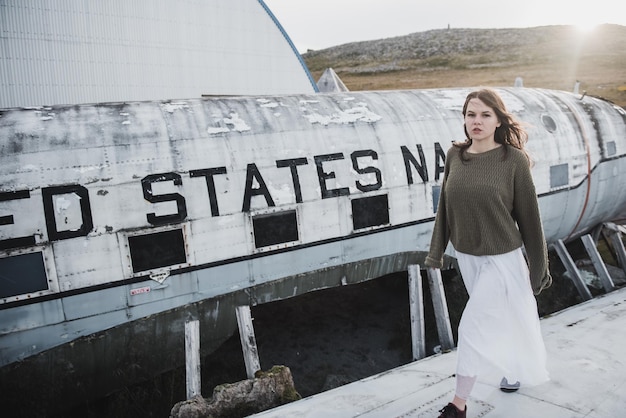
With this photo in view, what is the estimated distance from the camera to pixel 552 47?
84250 millimetres

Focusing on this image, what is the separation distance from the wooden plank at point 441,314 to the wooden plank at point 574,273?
14.6ft

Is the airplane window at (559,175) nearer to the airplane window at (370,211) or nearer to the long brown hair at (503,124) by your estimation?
the airplane window at (370,211)

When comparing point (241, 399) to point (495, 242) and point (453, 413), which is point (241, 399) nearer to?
point (453, 413)

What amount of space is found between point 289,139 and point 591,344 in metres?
6.31

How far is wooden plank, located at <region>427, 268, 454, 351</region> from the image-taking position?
28.6 ft

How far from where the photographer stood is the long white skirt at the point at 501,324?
4012mm

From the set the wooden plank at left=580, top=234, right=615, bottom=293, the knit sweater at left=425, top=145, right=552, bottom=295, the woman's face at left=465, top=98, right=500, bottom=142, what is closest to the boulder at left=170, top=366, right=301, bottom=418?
the knit sweater at left=425, top=145, right=552, bottom=295

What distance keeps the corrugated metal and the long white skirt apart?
13.3m

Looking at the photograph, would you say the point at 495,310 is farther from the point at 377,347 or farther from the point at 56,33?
the point at 56,33

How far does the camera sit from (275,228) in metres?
8.21

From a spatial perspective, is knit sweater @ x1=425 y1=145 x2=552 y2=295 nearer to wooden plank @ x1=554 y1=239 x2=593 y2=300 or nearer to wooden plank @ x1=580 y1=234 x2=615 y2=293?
wooden plank @ x1=554 y1=239 x2=593 y2=300

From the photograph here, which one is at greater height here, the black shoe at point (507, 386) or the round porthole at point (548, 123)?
the round porthole at point (548, 123)

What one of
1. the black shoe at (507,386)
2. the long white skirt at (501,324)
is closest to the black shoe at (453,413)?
the long white skirt at (501,324)

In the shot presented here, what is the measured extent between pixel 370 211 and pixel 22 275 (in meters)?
6.20
